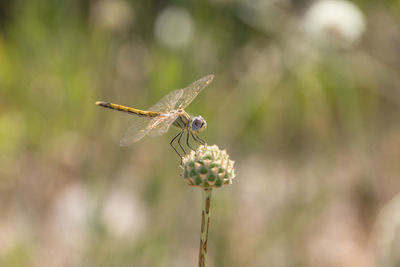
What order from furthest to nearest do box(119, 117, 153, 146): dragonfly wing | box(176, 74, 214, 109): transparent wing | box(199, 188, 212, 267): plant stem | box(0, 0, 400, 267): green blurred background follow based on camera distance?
box(0, 0, 400, 267): green blurred background, box(176, 74, 214, 109): transparent wing, box(119, 117, 153, 146): dragonfly wing, box(199, 188, 212, 267): plant stem

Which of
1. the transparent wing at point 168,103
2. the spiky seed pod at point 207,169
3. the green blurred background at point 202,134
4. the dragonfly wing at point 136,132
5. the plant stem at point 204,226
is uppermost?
the green blurred background at point 202,134

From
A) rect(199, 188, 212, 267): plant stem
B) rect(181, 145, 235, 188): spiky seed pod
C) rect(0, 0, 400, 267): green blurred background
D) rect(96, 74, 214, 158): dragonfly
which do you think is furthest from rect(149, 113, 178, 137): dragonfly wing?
rect(0, 0, 400, 267): green blurred background

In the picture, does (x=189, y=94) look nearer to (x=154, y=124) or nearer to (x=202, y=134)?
(x=154, y=124)

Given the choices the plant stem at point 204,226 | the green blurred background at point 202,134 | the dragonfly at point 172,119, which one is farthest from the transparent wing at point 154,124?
the green blurred background at point 202,134

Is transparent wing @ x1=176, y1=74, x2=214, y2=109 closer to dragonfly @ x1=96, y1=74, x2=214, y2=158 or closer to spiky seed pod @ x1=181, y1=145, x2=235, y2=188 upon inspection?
dragonfly @ x1=96, y1=74, x2=214, y2=158

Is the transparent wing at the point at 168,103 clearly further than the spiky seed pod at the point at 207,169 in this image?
Yes

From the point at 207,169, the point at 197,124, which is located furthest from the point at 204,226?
the point at 197,124

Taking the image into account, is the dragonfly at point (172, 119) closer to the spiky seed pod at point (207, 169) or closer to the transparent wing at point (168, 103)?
the transparent wing at point (168, 103)

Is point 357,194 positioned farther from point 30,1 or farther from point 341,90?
point 30,1
